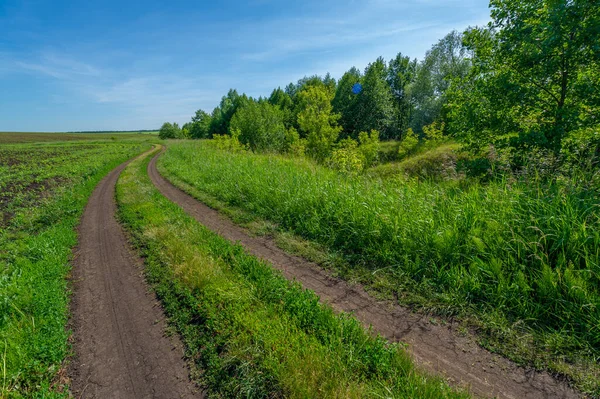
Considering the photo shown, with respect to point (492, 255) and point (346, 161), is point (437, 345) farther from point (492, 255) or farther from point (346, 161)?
point (346, 161)

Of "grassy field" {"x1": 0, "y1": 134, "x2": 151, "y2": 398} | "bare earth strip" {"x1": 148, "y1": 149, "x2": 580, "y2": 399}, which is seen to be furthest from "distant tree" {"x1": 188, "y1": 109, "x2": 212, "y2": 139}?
"bare earth strip" {"x1": 148, "y1": 149, "x2": 580, "y2": 399}

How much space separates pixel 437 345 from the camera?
2.94 metres

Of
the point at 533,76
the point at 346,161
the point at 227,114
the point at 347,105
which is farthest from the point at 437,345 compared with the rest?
the point at 227,114

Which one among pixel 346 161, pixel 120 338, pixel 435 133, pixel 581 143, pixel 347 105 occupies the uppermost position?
pixel 347 105

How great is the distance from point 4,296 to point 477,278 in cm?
752

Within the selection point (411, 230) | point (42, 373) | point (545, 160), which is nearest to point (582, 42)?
point (545, 160)

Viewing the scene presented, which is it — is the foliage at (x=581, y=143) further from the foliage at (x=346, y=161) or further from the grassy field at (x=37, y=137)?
the grassy field at (x=37, y=137)

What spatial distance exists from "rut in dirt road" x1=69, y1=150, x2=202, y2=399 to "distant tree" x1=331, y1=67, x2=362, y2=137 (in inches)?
1459

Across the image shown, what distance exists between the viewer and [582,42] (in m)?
5.45

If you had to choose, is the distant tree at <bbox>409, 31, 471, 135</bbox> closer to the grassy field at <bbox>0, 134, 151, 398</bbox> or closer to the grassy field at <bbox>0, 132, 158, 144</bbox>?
the grassy field at <bbox>0, 134, 151, 398</bbox>

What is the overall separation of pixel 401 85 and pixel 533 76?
1573 inches

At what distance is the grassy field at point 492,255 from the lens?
2846mm

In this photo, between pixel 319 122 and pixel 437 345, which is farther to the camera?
pixel 319 122

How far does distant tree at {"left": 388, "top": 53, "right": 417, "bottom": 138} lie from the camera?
40938mm
